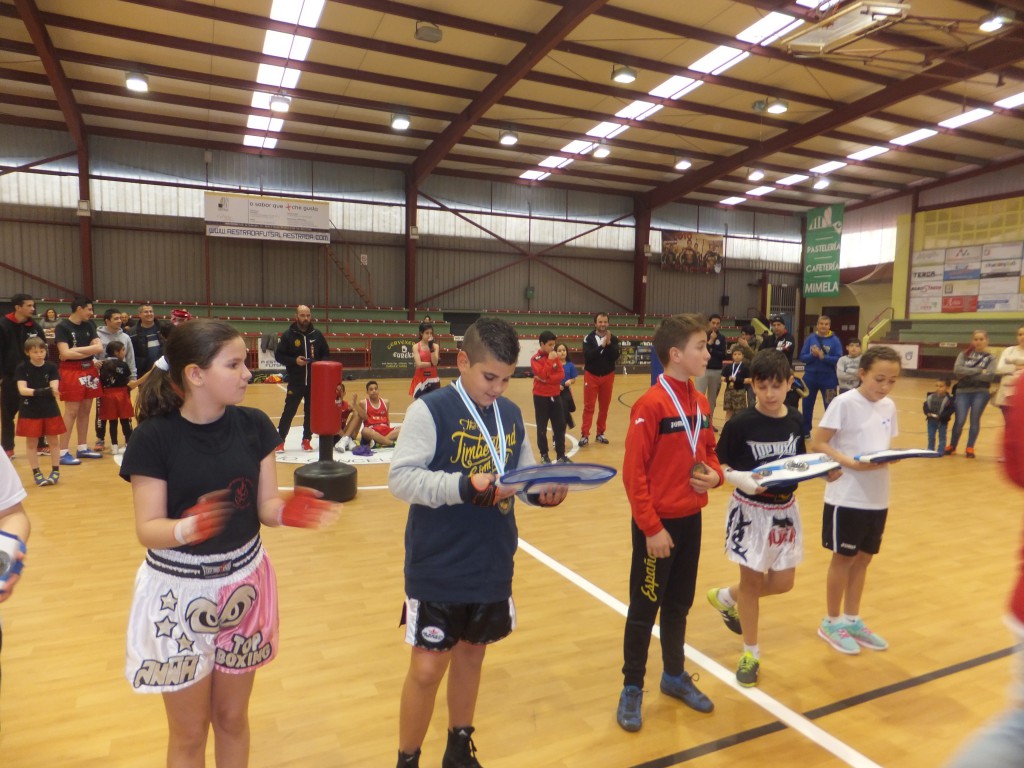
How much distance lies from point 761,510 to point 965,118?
1987 centimetres

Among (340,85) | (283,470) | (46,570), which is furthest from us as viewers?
(340,85)

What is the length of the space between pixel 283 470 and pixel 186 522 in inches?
218

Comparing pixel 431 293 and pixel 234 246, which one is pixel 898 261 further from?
pixel 234 246

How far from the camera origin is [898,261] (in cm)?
A: 2405

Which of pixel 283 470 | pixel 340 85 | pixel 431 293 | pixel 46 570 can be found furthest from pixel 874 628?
pixel 431 293

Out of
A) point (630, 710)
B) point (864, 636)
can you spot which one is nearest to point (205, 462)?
point (630, 710)

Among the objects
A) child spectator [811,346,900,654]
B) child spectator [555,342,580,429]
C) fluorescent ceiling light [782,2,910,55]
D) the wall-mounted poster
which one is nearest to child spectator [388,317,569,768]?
child spectator [811,346,900,654]

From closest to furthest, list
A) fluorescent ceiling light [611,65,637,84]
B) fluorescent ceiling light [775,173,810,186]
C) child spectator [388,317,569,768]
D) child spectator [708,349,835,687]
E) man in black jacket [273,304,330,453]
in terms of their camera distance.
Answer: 1. child spectator [388,317,569,768]
2. child spectator [708,349,835,687]
3. man in black jacket [273,304,330,453]
4. fluorescent ceiling light [611,65,637,84]
5. fluorescent ceiling light [775,173,810,186]

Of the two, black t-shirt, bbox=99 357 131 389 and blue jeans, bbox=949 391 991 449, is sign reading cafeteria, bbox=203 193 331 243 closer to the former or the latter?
black t-shirt, bbox=99 357 131 389

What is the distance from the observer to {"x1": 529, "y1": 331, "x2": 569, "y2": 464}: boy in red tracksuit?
707 cm

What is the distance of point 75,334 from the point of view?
6668 millimetres

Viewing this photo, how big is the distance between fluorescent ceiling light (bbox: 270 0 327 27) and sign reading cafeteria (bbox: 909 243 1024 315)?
73.2 ft

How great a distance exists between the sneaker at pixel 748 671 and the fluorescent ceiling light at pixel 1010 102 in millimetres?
19308

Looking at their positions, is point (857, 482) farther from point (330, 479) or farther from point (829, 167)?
point (829, 167)
